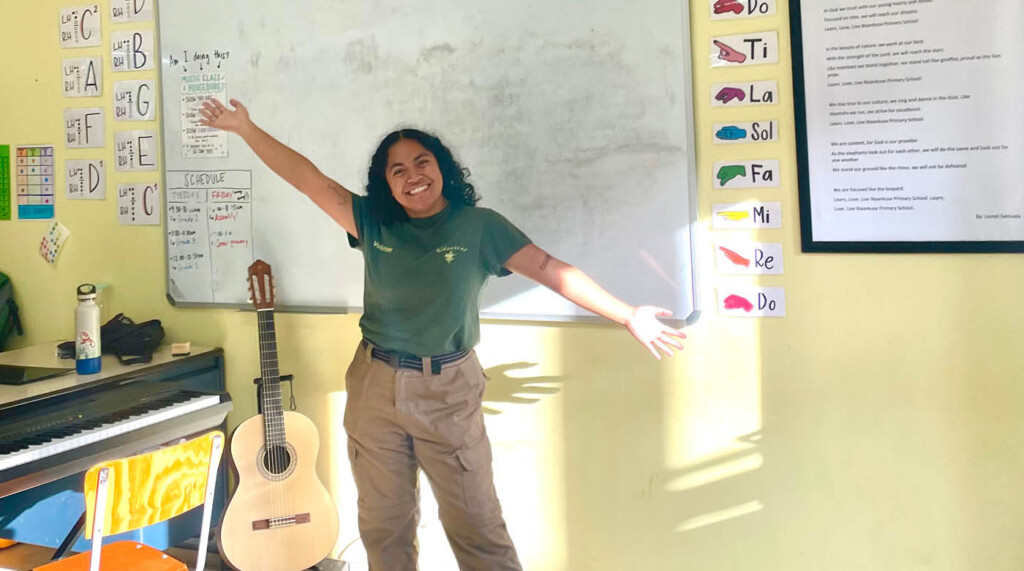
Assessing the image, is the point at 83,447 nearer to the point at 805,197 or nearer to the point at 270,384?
the point at 270,384

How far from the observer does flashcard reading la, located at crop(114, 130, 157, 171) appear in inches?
110

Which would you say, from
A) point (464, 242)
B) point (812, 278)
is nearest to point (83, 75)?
point (464, 242)

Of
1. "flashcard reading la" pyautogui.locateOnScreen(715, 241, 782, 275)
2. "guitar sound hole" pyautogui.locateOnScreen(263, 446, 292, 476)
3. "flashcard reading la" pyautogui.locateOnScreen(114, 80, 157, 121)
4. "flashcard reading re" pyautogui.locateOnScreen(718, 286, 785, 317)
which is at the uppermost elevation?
"flashcard reading la" pyautogui.locateOnScreen(114, 80, 157, 121)

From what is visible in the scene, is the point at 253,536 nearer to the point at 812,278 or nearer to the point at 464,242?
the point at 464,242

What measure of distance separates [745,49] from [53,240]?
7.78ft

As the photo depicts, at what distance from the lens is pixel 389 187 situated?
2246 millimetres

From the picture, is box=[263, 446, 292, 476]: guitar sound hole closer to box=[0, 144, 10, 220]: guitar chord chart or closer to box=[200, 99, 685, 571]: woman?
box=[200, 99, 685, 571]: woman

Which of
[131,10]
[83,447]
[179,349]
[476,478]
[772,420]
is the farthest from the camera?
[131,10]

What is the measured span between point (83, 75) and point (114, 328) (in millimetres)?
883

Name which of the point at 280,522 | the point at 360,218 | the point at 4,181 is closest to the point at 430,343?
the point at 360,218

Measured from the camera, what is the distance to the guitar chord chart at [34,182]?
2932 mm

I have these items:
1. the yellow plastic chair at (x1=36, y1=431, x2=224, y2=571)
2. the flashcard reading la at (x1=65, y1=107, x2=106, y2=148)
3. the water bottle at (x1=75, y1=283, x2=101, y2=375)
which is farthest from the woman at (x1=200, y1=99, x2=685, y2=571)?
the flashcard reading la at (x1=65, y1=107, x2=106, y2=148)

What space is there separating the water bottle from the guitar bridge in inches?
25.6

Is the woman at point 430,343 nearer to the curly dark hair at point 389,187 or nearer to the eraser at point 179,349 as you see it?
the curly dark hair at point 389,187
